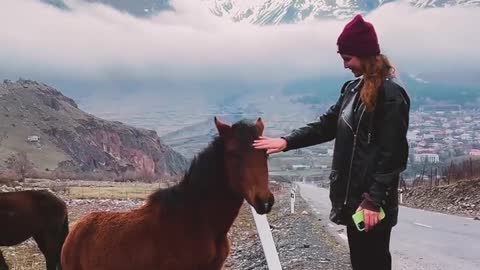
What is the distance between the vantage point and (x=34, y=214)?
1202cm

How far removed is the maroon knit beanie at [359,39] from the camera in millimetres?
4266

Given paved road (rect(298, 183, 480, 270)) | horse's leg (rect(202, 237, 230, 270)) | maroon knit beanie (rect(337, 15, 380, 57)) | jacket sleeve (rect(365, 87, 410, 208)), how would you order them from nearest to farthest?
jacket sleeve (rect(365, 87, 410, 208)) → maroon knit beanie (rect(337, 15, 380, 57)) → horse's leg (rect(202, 237, 230, 270)) → paved road (rect(298, 183, 480, 270))

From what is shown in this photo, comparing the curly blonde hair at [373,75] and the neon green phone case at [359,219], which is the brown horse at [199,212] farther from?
the curly blonde hair at [373,75]

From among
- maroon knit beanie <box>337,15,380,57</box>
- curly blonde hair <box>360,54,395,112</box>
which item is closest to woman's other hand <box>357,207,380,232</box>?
curly blonde hair <box>360,54,395,112</box>

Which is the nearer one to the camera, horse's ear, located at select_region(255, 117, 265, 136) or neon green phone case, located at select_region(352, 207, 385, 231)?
neon green phone case, located at select_region(352, 207, 385, 231)

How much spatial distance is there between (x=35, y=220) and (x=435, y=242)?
7.72 m

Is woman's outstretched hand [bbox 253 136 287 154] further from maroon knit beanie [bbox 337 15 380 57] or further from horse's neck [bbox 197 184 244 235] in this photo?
maroon knit beanie [bbox 337 15 380 57]

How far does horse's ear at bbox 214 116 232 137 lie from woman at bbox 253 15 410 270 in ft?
3.75

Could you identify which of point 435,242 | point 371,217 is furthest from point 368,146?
point 435,242

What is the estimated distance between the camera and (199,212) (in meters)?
5.52

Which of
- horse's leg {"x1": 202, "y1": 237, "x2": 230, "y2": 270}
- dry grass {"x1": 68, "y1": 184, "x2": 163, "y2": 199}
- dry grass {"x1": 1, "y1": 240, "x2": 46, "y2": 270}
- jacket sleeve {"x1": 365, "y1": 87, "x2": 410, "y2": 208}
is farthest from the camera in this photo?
dry grass {"x1": 68, "y1": 184, "x2": 163, "y2": 199}

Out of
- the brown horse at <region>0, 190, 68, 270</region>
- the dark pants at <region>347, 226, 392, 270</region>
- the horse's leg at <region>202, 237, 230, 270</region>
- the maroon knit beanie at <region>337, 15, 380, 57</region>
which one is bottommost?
the brown horse at <region>0, 190, 68, 270</region>

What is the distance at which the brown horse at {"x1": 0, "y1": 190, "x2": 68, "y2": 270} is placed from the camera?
38.5 ft

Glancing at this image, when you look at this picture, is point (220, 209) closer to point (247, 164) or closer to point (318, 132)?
point (247, 164)
